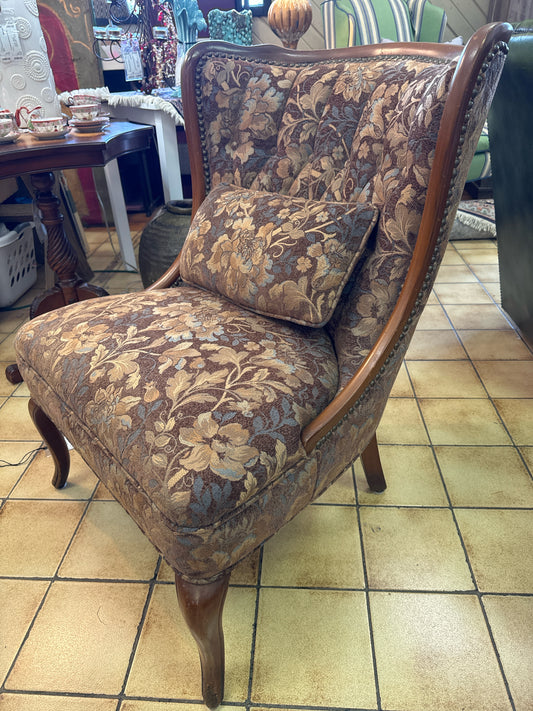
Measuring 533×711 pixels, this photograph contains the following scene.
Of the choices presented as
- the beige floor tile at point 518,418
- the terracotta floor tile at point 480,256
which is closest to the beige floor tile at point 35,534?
the beige floor tile at point 518,418

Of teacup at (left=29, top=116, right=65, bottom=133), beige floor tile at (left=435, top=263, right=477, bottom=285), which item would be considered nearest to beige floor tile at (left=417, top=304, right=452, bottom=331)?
beige floor tile at (left=435, top=263, right=477, bottom=285)

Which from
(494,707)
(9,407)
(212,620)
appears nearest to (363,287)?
(212,620)

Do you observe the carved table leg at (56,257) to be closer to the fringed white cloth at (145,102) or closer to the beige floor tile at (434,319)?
the fringed white cloth at (145,102)

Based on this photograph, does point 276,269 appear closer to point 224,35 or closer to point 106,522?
point 106,522

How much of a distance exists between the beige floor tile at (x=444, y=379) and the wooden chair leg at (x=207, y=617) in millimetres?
1072

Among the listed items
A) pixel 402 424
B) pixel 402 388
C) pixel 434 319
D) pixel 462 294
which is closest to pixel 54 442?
pixel 402 424

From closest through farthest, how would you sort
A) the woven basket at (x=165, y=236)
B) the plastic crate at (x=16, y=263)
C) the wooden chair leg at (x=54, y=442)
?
1. the wooden chair leg at (x=54, y=442)
2. the woven basket at (x=165, y=236)
3. the plastic crate at (x=16, y=263)

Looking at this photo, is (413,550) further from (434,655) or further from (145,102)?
(145,102)

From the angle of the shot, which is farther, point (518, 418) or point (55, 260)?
point (55, 260)

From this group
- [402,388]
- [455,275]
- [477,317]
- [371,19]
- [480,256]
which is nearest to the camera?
[402,388]

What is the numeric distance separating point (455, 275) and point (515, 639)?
71.9 inches

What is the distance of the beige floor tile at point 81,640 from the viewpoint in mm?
946

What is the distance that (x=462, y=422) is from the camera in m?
1.55

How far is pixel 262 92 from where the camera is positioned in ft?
3.83
